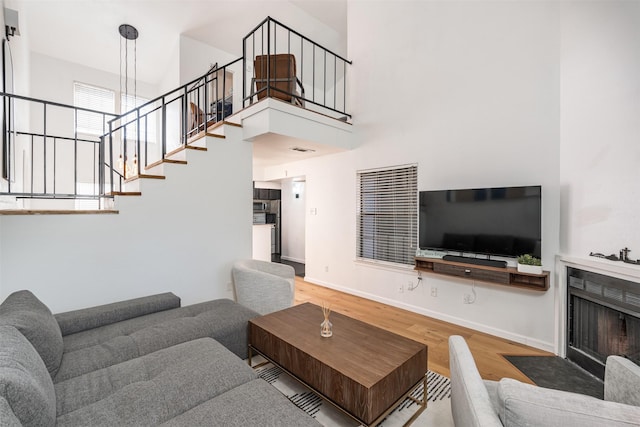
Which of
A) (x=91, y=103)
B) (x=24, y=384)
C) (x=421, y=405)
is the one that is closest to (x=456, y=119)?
(x=421, y=405)

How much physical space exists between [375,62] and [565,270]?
3.55m

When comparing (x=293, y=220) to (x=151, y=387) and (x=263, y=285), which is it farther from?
(x=151, y=387)

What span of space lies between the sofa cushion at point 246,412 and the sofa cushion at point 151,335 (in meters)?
0.88

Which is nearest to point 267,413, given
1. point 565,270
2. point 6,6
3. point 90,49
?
point 565,270

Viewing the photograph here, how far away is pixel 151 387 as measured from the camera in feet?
4.65

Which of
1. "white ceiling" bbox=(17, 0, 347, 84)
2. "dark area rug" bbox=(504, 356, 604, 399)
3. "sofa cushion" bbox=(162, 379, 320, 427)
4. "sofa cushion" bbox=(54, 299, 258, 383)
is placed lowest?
"dark area rug" bbox=(504, 356, 604, 399)

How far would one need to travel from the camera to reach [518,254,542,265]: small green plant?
107 inches

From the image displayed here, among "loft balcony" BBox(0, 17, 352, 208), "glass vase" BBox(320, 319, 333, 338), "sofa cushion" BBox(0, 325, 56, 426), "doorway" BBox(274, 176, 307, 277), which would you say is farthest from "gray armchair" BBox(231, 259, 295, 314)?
"doorway" BBox(274, 176, 307, 277)

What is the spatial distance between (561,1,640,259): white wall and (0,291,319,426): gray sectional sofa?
2.79 meters

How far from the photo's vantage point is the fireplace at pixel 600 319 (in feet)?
6.75

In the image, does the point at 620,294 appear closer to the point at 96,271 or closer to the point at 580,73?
the point at 580,73

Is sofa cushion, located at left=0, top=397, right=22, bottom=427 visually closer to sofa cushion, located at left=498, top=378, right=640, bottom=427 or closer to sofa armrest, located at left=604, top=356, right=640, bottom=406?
sofa cushion, located at left=498, top=378, right=640, bottom=427

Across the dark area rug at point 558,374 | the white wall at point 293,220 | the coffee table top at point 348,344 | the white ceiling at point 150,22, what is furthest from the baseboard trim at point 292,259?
the dark area rug at point 558,374

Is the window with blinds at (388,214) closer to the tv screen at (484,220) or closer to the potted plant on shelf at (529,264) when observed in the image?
the tv screen at (484,220)
